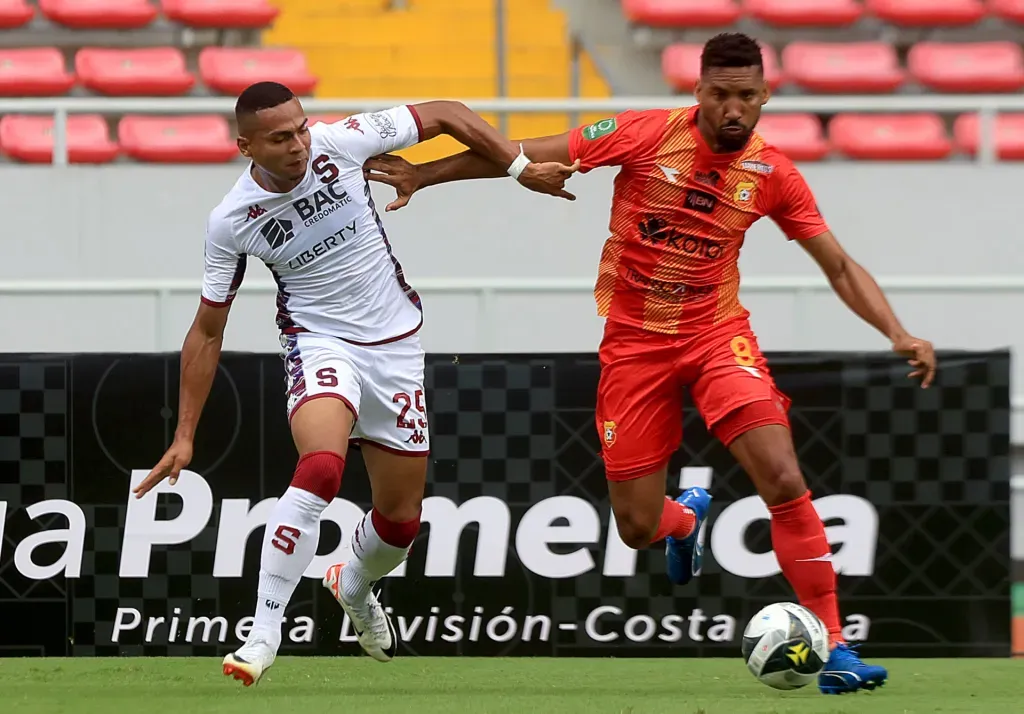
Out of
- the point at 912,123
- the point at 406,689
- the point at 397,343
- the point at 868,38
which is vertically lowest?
the point at 406,689

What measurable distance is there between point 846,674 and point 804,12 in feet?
29.4

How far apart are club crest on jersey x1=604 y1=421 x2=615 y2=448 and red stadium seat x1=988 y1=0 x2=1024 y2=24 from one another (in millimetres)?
8927

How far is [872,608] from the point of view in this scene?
23.0ft

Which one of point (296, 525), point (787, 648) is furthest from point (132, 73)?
point (787, 648)

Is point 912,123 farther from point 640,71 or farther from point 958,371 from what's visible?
point 958,371

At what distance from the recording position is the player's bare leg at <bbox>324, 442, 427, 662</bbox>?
5988 mm

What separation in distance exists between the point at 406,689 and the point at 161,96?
7.90 m

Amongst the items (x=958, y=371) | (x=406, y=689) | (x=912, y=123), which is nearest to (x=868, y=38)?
(x=912, y=123)

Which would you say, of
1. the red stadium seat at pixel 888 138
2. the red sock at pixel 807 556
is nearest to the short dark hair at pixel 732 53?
the red sock at pixel 807 556

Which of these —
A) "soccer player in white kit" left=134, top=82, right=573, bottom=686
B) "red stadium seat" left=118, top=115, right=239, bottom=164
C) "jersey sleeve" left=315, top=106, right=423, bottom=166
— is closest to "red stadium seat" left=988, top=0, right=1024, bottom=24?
"red stadium seat" left=118, top=115, right=239, bottom=164

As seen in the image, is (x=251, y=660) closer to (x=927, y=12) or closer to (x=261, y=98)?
(x=261, y=98)

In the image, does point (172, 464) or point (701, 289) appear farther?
point (701, 289)

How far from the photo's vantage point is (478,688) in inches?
233

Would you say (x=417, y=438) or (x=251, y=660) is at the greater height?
(x=417, y=438)
